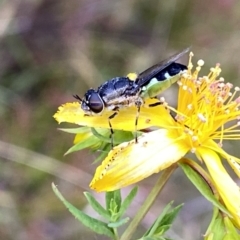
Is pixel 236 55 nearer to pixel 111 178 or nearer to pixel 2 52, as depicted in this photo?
pixel 2 52

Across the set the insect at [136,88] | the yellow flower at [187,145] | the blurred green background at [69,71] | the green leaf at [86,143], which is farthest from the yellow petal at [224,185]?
the blurred green background at [69,71]

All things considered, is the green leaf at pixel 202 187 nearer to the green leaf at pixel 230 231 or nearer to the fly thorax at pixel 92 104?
the green leaf at pixel 230 231

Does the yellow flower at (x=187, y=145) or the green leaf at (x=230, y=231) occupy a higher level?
the yellow flower at (x=187, y=145)

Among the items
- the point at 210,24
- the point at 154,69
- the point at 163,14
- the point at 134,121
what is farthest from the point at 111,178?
the point at 210,24

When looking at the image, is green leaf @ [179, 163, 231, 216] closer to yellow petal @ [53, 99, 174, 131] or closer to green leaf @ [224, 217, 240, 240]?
green leaf @ [224, 217, 240, 240]

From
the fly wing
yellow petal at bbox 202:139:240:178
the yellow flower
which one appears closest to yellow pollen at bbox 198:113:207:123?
the yellow flower
